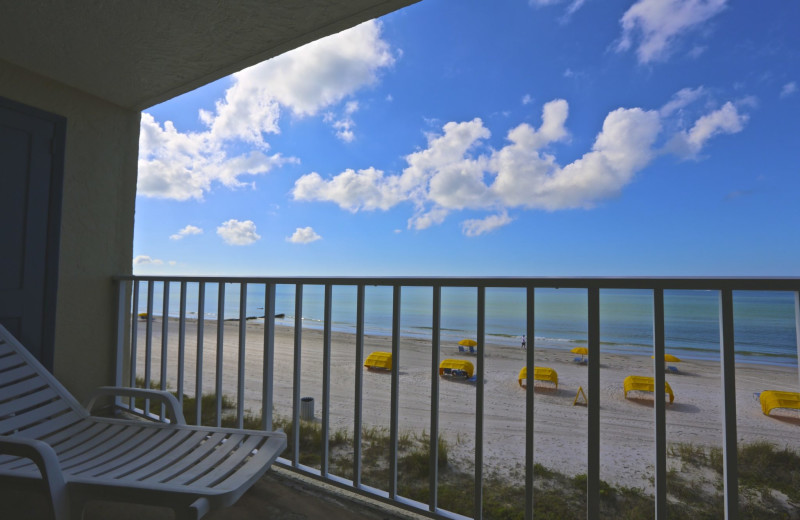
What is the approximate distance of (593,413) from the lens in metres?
1.34

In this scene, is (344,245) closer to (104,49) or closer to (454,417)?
(454,417)

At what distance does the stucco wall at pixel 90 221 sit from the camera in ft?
8.89

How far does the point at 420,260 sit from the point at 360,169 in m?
11.5

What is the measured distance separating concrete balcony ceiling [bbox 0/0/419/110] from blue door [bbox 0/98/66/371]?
39cm

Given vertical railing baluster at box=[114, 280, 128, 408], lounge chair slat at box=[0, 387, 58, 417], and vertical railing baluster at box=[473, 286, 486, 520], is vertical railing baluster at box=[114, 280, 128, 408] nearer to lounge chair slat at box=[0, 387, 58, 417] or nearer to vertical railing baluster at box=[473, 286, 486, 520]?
lounge chair slat at box=[0, 387, 58, 417]

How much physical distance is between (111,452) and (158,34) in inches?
82.9

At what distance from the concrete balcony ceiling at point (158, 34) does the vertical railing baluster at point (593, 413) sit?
1696mm

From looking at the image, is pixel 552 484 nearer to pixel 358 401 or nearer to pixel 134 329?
pixel 358 401

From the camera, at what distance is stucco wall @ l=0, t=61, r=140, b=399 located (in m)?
2.71

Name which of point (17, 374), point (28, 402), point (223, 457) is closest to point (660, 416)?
point (223, 457)

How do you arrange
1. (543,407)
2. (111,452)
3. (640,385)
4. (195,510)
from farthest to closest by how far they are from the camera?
(640,385) < (543,407) < (111,452) < (195,510)

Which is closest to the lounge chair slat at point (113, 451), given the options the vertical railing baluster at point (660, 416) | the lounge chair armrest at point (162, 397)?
the lounge chair armrest at point (162, 397)

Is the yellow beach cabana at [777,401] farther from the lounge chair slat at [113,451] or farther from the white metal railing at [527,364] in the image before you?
the lounge chair slat at [113,451]

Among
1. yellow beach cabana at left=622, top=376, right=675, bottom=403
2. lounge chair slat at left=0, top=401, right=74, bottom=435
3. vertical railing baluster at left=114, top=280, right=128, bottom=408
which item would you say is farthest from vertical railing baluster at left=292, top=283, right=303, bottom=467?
yellow beach cabana at left=622, top=376, right=675, bottom=403
